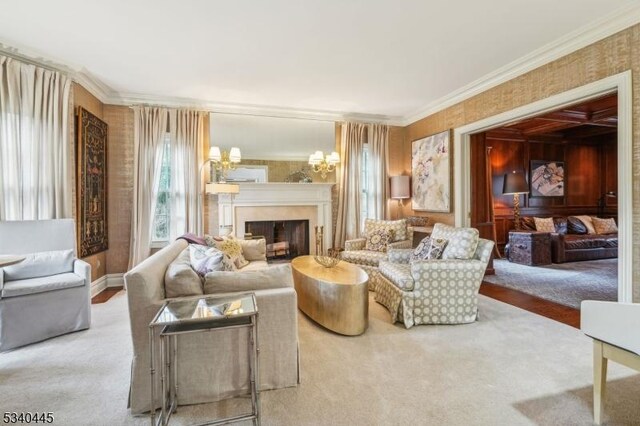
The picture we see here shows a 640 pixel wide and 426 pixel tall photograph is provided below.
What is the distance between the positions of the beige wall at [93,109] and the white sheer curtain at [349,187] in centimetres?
352

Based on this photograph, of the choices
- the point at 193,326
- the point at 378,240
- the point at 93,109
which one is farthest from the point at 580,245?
the point at 93,109

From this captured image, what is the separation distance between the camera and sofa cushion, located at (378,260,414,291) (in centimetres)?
300

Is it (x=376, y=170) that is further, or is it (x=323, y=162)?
(x=376, y=170)

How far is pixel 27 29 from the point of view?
111 inches

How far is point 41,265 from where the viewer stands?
9.43 feet

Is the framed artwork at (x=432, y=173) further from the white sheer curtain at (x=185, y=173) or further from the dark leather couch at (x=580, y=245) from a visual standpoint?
the white sheer curtain at (x=185, y=173)

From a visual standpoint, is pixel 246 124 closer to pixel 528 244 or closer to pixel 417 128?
pixel 417 128

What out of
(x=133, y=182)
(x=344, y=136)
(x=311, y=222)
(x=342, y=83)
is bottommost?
(x=311, y=222)

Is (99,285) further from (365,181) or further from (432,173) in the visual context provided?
(432,173)

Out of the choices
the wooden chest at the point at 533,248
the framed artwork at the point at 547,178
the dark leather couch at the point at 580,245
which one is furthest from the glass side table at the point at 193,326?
the framed artwork at the point at 547,178

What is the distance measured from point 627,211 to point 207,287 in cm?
353

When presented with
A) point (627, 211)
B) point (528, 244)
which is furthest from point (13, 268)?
point (528, 244)

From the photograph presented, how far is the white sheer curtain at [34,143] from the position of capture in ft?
10.1

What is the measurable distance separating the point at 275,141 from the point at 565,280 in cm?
497
